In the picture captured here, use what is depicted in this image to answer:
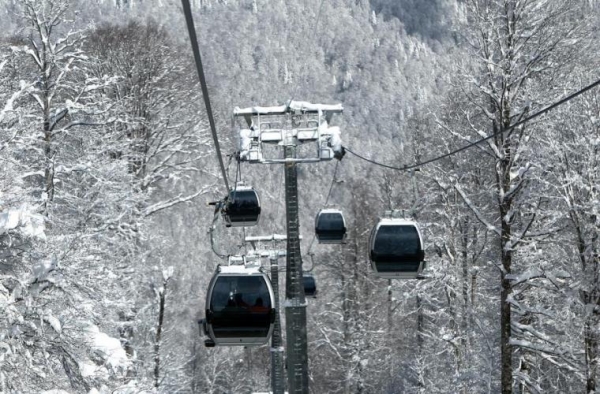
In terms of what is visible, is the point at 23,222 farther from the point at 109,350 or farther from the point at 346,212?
the point at 346,212

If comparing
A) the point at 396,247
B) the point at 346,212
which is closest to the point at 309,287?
the point at 396,247

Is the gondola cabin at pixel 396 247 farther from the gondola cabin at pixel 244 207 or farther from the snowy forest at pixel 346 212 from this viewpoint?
the gondola cabin at pixel 244 207

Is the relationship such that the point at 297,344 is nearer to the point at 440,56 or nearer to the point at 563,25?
the point at 563,25

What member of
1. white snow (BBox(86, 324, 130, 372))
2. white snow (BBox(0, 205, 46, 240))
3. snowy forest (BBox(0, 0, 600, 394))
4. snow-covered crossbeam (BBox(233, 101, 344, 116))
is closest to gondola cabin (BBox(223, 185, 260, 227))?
snowy forest (BBox(0, 0, 600, 394))

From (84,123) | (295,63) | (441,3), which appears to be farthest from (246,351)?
(441,3)

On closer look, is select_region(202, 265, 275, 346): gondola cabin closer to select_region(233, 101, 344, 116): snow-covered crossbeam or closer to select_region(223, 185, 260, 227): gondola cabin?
select_region(233, 101, 344, 116): snow-covered crossbeam

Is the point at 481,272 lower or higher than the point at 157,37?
lower
